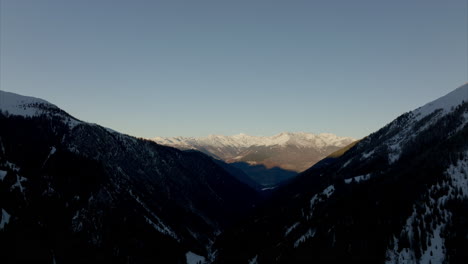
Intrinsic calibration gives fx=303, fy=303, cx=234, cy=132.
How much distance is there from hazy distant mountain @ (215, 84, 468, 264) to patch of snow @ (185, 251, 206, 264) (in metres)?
11.7

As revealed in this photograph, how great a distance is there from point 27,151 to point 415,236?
576 feet

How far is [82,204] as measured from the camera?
140250mm

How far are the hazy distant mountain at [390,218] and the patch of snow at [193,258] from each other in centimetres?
1169

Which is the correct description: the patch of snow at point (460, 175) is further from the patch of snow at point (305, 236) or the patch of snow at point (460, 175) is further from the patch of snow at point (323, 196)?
the patch of snow at point (323, 196)

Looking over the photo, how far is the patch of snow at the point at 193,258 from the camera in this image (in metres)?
153

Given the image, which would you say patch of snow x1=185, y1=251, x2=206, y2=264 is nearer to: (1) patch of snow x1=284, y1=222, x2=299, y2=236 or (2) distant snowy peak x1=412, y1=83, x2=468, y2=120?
(1) patch of snow x1=284, y1=222, x2=299, y2=236

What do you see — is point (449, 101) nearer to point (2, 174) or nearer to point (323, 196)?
point (323, 196)

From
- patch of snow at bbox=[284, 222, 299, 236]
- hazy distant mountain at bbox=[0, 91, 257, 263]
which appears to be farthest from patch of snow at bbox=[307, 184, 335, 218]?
hazy distant mountain at bbox=[0, 91, 257, 263]

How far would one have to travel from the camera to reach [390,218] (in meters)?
79.4

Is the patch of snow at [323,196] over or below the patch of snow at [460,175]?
below

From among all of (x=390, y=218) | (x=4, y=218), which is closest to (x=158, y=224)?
(x=4, y=218)

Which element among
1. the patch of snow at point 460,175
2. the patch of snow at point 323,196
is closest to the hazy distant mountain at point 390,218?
the patch of snow at point 460,175

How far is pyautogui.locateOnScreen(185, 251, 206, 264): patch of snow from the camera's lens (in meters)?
153

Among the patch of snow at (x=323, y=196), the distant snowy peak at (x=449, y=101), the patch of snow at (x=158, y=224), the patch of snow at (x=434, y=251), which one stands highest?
the distant snowy peak at (x=449, y=101)
